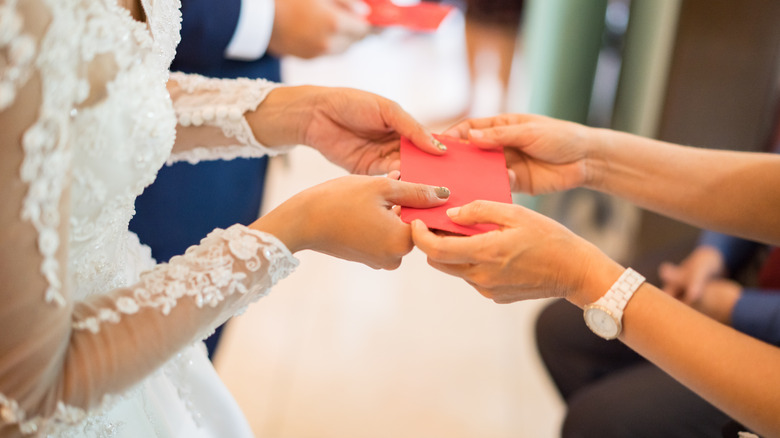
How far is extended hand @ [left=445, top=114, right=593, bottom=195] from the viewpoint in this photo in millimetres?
1175

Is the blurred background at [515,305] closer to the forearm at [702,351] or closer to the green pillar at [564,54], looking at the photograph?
the green pillar at [564,54]

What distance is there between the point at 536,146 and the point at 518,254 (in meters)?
0.34

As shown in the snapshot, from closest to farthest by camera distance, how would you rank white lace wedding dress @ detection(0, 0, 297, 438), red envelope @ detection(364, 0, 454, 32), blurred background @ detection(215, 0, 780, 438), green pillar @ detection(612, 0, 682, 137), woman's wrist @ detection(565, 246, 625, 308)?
white lace wedding dress @ detection(0, 0, 297, 438), woman's wrist @ detection(565, 246, 625, 308), red envelope @ detection(364, 0, 454, 32), blurred background @ detection(215, 0, 780, 438), green pillar @ detection(612, 0, 682, 137)

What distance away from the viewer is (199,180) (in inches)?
58.1

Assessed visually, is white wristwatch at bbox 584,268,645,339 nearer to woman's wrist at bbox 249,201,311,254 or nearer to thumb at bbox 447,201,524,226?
thumb at bbox 447,201,524,226

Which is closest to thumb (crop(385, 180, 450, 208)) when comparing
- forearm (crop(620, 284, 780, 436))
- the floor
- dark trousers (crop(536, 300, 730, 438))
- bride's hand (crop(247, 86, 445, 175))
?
bride's hand (crop(247, 86, 445, 175))

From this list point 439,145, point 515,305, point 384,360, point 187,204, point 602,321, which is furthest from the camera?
point 515,305

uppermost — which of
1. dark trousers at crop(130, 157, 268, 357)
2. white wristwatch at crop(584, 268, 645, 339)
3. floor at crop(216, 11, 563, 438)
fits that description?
white wristwatch at crop(584, 268, 645, 339)

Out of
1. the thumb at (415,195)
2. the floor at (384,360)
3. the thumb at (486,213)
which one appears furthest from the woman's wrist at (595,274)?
the floor at (384,360)

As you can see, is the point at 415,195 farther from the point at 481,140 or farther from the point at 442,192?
the point at 481,140

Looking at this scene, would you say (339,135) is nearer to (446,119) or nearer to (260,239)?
(260,239)

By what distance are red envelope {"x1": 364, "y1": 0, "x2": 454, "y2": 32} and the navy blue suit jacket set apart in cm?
30

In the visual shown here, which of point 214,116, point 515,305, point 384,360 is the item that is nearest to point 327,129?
point 214,116

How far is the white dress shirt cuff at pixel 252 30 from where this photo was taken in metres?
1.40
